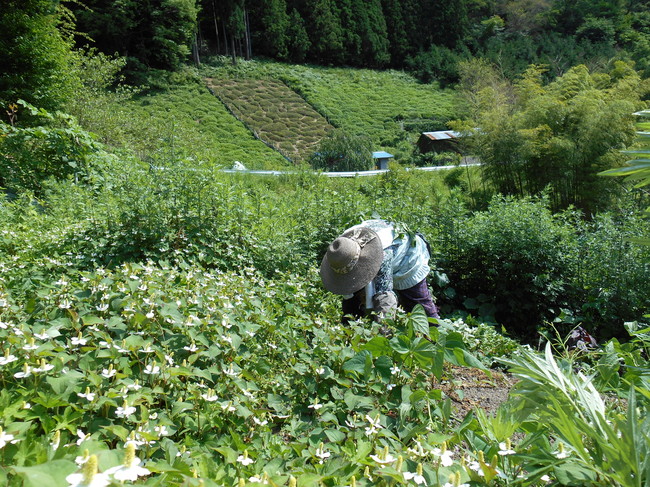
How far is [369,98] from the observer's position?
111ft

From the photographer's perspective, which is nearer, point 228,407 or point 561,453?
point 561,453

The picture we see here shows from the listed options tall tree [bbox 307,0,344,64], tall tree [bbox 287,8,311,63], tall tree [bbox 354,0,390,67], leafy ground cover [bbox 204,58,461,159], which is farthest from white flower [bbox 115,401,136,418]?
tall tree [bbox 354,0,390,67]

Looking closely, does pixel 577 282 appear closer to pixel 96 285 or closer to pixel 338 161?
pixel 96 285

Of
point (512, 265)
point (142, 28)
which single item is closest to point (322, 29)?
point (142, 28)

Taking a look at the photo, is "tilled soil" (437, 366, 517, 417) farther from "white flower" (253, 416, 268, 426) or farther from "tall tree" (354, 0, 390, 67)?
"tall tree" (354, 0, 390, 67)

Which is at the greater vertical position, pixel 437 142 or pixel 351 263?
pixel 351 263

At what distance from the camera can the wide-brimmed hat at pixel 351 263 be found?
2.70 meters

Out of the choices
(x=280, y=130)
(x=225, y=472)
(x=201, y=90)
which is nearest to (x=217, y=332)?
(x=225, y=472)

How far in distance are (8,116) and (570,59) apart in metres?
37.1

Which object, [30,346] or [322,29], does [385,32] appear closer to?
[322,29]

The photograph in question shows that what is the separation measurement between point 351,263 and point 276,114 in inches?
1025

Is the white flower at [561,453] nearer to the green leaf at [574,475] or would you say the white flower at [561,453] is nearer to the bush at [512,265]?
the green leaf at [574,475]

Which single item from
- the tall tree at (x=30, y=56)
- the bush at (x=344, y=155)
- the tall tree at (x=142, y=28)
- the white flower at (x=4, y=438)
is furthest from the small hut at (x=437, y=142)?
the white flower at (x=4, y=438)

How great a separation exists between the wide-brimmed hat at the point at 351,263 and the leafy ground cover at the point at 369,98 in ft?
67.8
